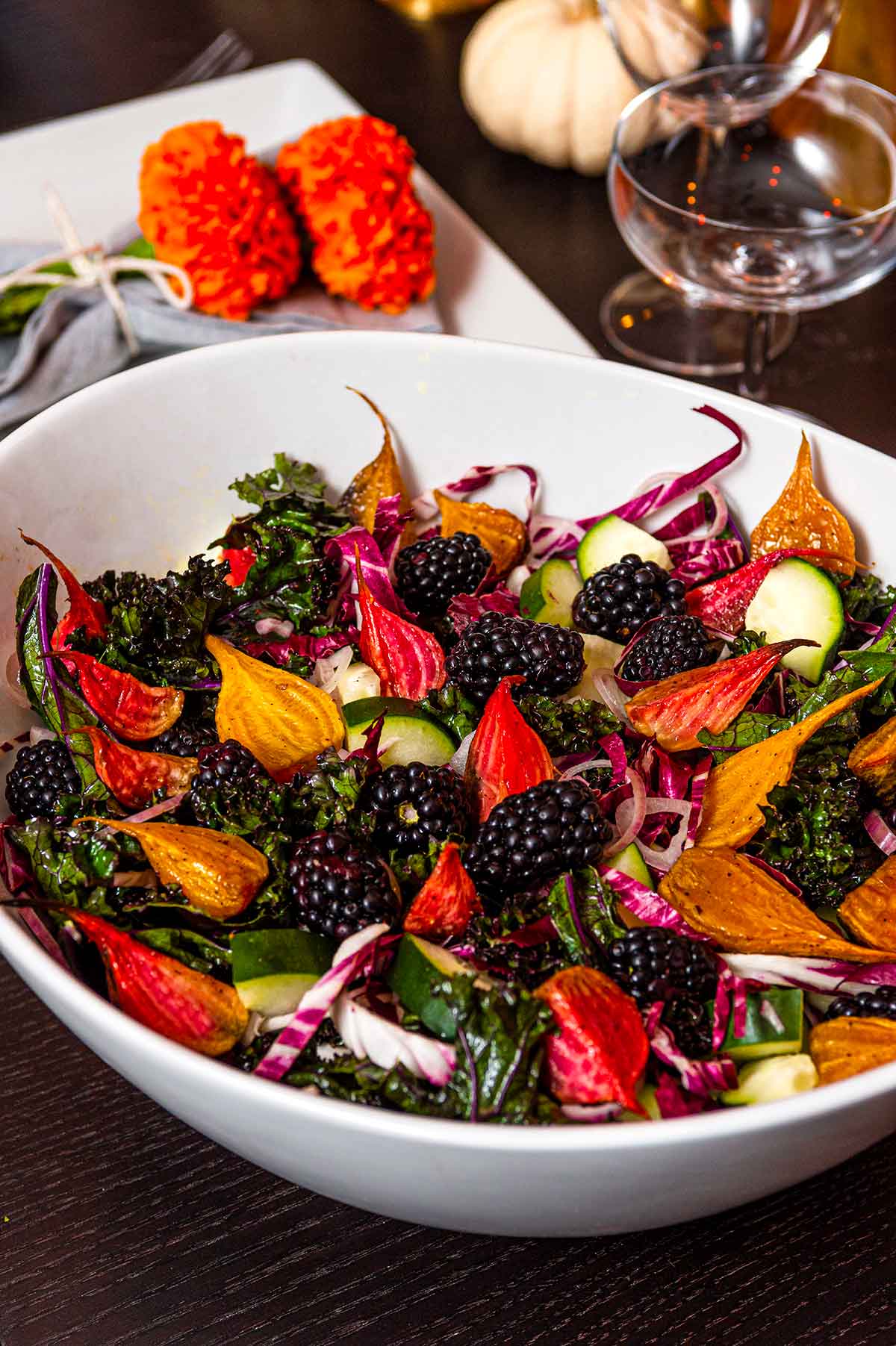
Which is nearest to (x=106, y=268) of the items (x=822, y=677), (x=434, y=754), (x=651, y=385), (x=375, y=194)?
(x=375, y=194)

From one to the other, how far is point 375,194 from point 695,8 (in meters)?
0.61

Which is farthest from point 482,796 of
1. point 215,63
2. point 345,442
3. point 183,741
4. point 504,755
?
point 215,63

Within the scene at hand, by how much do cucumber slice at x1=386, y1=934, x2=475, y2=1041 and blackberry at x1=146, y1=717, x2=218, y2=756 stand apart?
285mm

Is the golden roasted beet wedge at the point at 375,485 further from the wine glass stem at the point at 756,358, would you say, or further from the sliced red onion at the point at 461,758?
the wine glass stem at the point at 756,358

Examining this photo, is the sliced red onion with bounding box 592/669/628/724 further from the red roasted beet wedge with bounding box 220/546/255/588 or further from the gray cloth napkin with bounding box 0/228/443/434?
the gray cloth napkin with bounding box 0/228/443/434

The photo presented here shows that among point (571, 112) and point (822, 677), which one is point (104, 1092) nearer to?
point (822, 677)

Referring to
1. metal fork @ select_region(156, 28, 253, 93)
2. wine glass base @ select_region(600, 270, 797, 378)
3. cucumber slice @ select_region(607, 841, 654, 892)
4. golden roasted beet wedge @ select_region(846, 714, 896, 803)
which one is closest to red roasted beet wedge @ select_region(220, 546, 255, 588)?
cucumber slice @ select_region(607, 841, 654, 892)

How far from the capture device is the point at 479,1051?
830mm

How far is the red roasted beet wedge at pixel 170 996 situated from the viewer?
891 mm

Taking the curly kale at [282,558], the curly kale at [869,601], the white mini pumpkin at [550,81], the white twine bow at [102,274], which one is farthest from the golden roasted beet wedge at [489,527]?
the white mini pumpkin at [550,81]

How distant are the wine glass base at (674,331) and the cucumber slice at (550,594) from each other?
2.28ft

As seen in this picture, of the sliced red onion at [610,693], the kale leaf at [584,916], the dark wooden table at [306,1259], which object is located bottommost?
the dark wooden table at [306,1259]

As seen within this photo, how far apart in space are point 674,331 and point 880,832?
1082mm

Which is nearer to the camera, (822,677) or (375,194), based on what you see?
(822,677)
